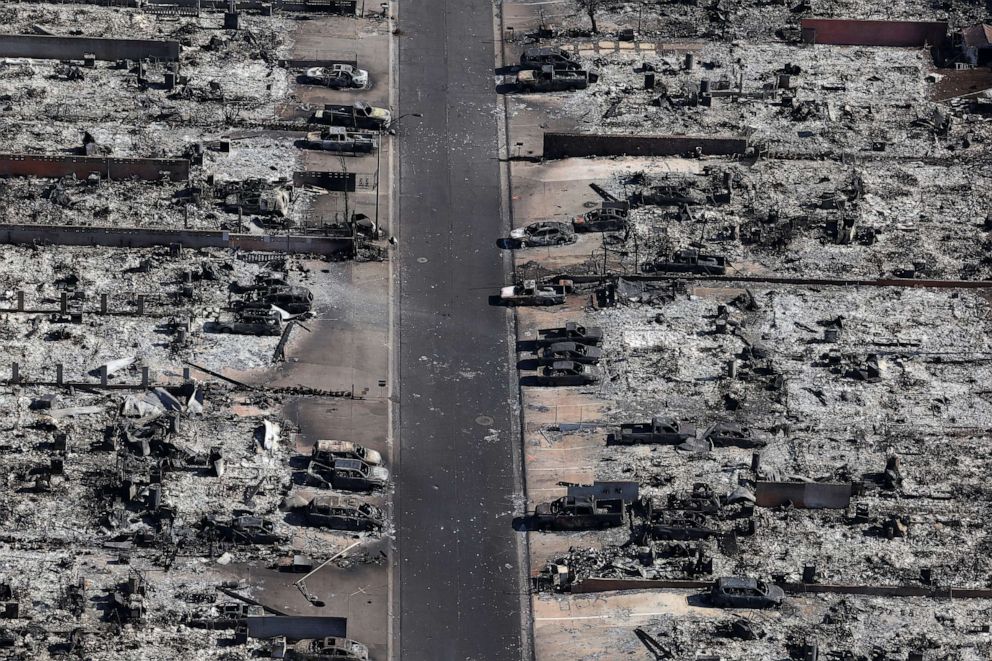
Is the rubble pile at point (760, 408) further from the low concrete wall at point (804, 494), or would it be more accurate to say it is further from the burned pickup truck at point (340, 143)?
the burned pickup truck at point (340, 143)

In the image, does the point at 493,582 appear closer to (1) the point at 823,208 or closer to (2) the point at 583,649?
(2) the point at 583,649

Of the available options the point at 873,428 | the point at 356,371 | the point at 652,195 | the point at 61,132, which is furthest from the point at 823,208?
the point at 61,132

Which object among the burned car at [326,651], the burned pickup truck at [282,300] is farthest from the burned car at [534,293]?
the burned car at [326,651]

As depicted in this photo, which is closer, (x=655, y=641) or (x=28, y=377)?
(x=655, y=641)

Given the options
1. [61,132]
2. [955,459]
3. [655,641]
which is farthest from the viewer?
[61,132]

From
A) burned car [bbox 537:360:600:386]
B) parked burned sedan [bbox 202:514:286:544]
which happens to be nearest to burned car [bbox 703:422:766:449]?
burned car [bbox 537:360:600:386]

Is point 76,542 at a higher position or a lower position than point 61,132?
lower

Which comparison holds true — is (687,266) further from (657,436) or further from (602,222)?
(657,436)

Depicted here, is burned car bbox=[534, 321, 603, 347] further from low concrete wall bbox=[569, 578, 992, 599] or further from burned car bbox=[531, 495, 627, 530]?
low concrete wall bbox=[569, 578, 992, 599]
